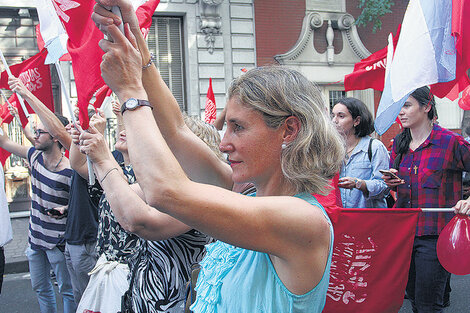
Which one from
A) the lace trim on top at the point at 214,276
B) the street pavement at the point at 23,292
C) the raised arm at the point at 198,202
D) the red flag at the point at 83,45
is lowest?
the street pavement at the point at 23,292

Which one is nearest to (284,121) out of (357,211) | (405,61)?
(357,211)

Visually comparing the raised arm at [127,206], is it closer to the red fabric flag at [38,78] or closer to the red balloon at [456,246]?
the red balloon at [456,246]

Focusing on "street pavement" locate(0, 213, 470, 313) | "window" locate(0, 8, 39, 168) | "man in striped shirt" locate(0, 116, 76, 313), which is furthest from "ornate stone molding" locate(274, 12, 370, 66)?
"man in striped shirt" locate(0, 116, 76, 313)

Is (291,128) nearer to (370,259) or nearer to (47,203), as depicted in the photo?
(370,259)

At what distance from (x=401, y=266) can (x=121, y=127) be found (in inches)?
89.2

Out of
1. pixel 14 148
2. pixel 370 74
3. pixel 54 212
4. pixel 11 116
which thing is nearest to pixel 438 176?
pixel 370 74

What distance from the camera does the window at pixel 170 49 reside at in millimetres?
11351

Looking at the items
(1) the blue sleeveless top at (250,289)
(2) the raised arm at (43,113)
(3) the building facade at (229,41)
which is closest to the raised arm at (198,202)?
(1) the blue sleeveless top at (250,289)

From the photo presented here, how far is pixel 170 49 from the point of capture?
453 inches

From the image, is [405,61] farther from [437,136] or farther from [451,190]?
[451,190]

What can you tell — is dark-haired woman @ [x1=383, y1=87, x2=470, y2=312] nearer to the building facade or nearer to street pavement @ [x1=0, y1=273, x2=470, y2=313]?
street pavement @ [x1=0, y1=273, x2=470, y2=313]

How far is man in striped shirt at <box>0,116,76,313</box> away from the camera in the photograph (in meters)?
4.08

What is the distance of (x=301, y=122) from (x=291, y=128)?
0.12ft

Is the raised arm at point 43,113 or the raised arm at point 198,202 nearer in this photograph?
the raised arm at point 198,202
